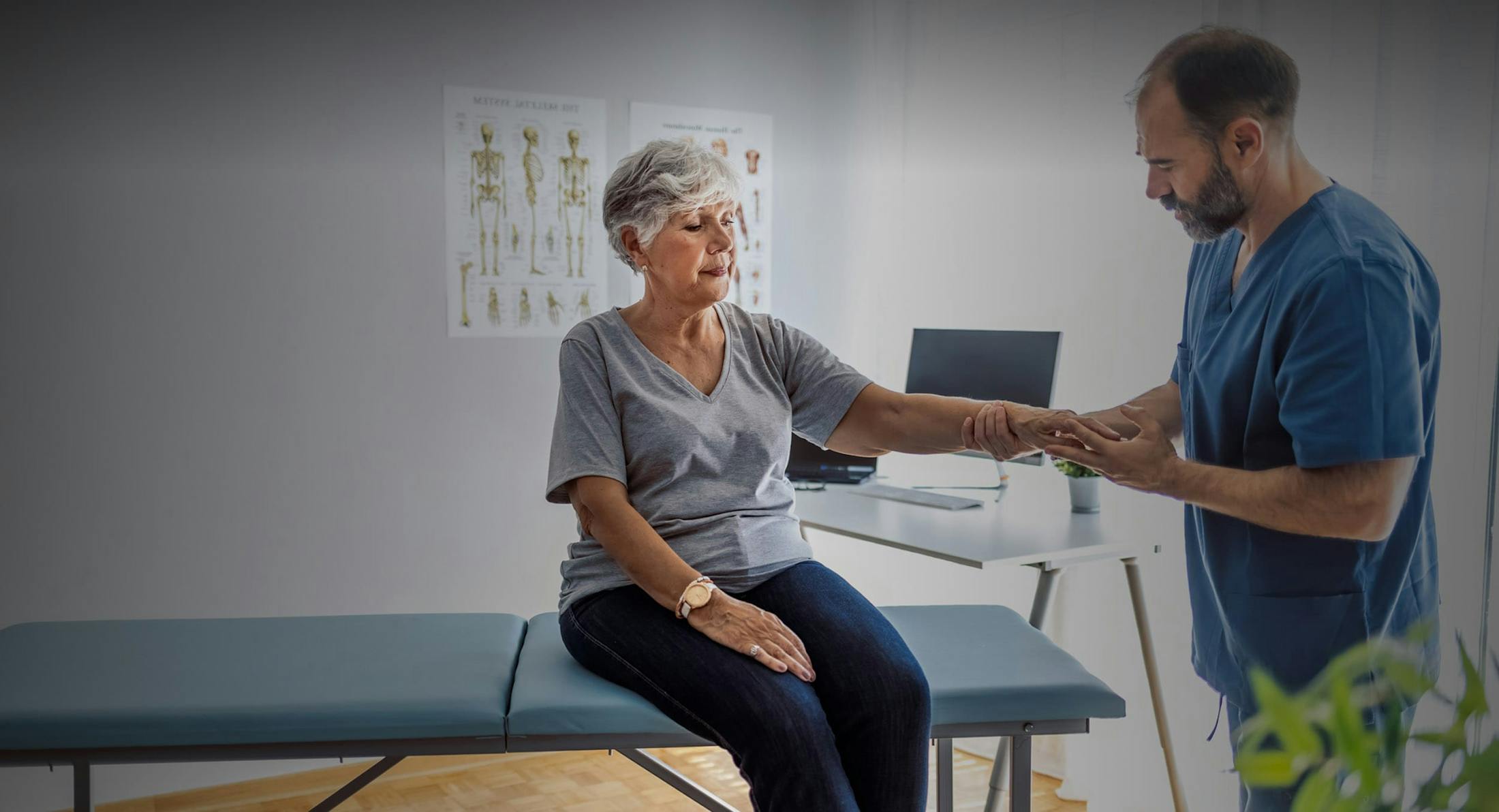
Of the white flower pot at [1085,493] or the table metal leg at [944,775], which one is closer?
the table metal leg at [944,775]

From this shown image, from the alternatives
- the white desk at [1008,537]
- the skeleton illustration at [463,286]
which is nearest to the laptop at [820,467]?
the white desk at [1008,537]

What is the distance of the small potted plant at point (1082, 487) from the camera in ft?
8.39

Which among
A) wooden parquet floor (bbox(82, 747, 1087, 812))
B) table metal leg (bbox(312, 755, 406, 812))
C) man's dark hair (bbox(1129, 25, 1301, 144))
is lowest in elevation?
wooden parquet floor (bbox(82, 747, 1087, 812))

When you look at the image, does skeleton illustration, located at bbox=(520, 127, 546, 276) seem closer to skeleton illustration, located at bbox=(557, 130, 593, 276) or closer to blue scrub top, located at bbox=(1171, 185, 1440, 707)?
skeleton illustration, located at bbox=(557, 130, 593, 276)

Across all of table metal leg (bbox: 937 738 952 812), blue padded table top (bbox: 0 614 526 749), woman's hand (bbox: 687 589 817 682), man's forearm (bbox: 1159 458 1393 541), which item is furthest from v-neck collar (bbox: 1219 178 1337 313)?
blue padded table top (bbox: 0 614 526 749)

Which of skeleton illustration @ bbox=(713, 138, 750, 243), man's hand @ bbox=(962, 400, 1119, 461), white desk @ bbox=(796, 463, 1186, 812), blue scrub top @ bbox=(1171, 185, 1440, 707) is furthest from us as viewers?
skeleton illustration @ bbox=(713, 138, 750, 243)

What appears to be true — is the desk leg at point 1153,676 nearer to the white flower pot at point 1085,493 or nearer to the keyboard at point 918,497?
the white flower pot at point 1085,493

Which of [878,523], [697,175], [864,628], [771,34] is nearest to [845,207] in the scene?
[771,34]

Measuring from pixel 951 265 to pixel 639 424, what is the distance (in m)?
1.67

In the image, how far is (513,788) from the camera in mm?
2797

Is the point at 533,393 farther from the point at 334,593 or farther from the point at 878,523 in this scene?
the point at 878,523

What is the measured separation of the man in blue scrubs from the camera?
1.17 m

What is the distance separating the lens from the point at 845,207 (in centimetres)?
364

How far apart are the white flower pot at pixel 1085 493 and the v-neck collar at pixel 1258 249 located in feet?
3.98
